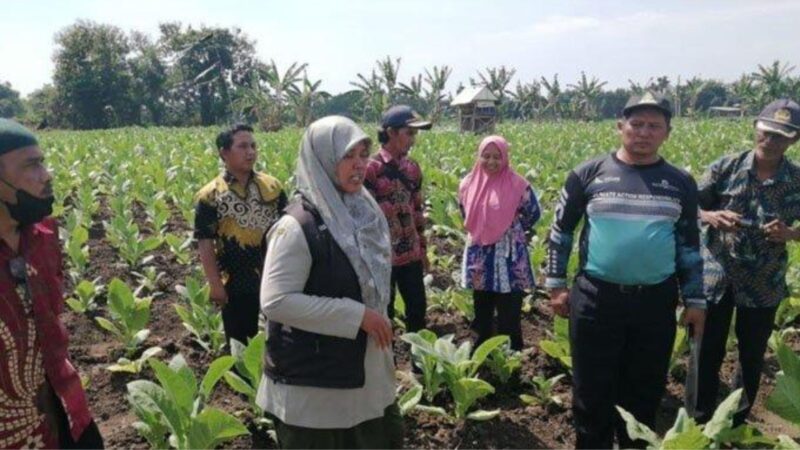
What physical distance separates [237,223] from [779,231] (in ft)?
9.07

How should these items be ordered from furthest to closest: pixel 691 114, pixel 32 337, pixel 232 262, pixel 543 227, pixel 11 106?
1. pixel 11 106
2. pixel 691 114
3. pixel 543 227
4. pixel 232 262
5. pixel 32 337

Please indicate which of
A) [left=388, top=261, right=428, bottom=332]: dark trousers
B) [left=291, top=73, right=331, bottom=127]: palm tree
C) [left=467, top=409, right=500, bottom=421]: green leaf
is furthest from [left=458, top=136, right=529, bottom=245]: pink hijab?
[left=291, top=73, right=331, bottom=127]: palm tree

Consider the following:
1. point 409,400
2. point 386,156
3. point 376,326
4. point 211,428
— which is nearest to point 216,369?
point 211,428

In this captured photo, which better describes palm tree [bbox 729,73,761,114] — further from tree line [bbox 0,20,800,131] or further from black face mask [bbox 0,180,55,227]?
black face mask [bbox 0,180,55,227]

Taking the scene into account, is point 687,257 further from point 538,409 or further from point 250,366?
point 250,366

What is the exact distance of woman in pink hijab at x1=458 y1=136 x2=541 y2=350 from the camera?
4539 millimetres

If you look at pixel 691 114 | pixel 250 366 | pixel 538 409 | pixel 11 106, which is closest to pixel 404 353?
pixel 538 409

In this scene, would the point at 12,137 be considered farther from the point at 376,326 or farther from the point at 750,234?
the point at 750,234

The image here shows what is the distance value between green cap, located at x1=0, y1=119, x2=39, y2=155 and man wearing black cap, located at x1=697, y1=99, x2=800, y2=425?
9.87 feet

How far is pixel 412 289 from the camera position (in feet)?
14.7

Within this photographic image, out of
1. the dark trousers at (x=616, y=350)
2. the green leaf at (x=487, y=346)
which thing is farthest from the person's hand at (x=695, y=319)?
Result: the green leaf at (x=487, y=346)

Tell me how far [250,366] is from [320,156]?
164cm

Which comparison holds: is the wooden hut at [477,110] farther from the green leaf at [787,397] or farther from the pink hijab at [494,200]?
the green leaf at [787,397]

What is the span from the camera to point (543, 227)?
7.61m
